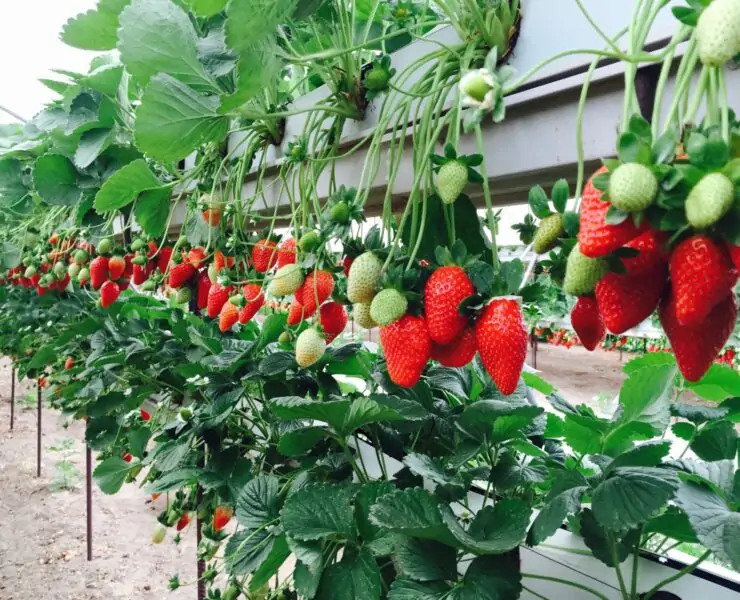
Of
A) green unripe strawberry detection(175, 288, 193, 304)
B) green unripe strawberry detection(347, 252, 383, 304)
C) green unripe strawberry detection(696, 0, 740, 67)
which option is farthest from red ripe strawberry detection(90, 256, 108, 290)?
green unripe strawberry detection(696, 0, 740, 67)

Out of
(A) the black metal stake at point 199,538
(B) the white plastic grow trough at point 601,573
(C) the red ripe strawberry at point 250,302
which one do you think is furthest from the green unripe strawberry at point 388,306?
(A) the black metal stake at point 199,538

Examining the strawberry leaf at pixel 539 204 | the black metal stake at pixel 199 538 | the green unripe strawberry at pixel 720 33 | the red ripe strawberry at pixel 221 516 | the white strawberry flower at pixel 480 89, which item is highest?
the green unripe strawberry at pixel 720 33

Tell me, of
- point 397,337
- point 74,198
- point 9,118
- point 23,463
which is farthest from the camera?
point 23,463

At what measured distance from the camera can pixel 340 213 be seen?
1.45 feet

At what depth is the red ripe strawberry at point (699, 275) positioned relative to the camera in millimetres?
202

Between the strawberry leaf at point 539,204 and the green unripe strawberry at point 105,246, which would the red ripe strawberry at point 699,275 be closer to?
the strawberry leaf at point 539,204

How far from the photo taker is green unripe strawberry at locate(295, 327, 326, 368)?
1.63ft

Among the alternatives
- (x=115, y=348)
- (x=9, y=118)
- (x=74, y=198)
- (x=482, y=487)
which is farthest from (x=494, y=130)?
(x=9, y=118)

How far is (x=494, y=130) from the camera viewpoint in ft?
1.57

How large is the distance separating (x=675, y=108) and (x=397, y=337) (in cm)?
22

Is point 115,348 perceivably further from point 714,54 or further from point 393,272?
point 714,54

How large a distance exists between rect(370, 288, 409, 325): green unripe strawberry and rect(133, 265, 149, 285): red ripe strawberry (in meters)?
0.81

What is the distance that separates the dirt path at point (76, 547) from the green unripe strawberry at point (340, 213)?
2.14 m

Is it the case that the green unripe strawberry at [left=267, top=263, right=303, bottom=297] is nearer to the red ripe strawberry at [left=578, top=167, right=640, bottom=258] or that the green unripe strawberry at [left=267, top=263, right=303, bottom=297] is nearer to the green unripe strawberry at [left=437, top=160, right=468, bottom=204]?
the green unripe strawberry at [left=437, top=160, right=468, bottom=204]
